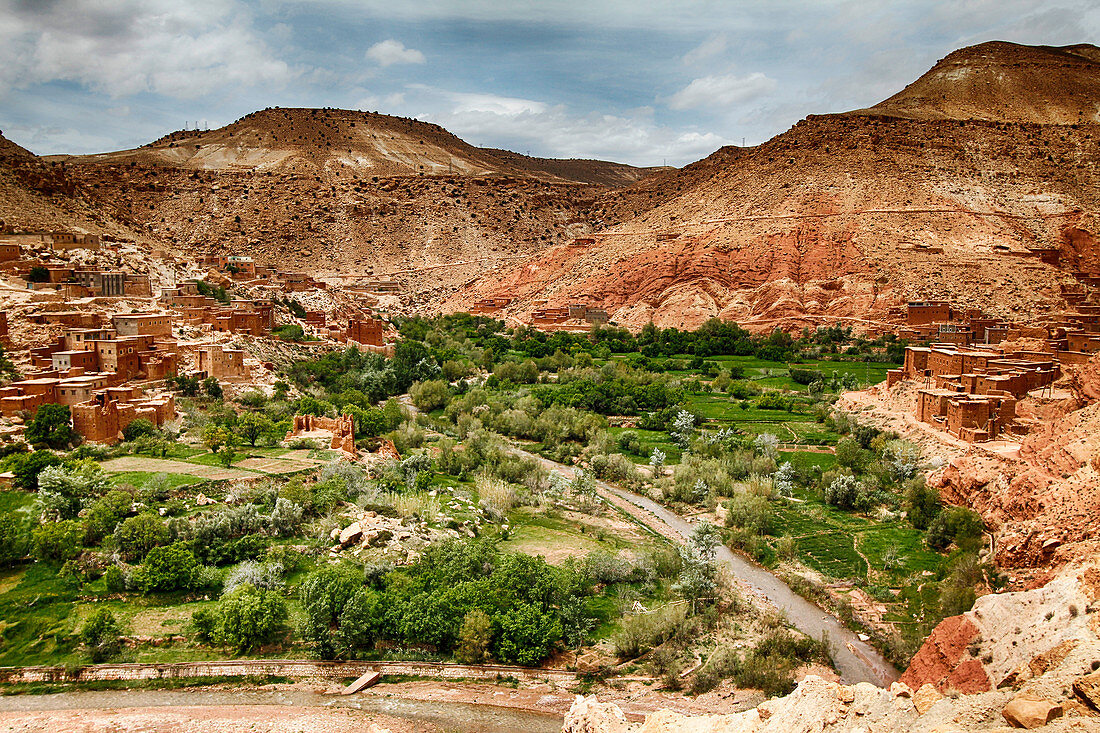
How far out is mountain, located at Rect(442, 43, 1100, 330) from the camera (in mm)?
46406

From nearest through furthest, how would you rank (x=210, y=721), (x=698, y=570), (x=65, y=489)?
(x=210, y=721), (x=698, y=570), (x=65, y=489)

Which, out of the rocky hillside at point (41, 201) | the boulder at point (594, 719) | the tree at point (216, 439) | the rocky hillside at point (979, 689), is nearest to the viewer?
the rocky hillside at point (979, 689)

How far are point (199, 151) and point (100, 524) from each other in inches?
2903

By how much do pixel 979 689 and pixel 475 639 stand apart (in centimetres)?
839

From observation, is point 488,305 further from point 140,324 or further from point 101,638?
point 101,638

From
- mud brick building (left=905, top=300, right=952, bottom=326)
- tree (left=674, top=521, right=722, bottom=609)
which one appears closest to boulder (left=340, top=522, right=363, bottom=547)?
tree (left=674, top=521, right=722, bottom=609)

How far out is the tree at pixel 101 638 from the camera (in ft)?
44.6

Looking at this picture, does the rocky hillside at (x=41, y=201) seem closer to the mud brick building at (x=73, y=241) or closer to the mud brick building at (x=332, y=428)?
the mud brick building at (x=73, y=241)

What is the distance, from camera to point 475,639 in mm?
14406

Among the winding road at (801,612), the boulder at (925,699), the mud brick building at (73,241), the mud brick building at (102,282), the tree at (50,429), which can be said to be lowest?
the winding road at (801,612)

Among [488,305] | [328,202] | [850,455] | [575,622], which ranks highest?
[328,202]

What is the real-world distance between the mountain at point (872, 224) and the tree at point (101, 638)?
129 feet

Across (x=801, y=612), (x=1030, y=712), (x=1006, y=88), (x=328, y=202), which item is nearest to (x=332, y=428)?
(x=801, y=612)

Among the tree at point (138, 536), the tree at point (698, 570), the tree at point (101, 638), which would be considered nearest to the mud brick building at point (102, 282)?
the tree at point (138, 536)
